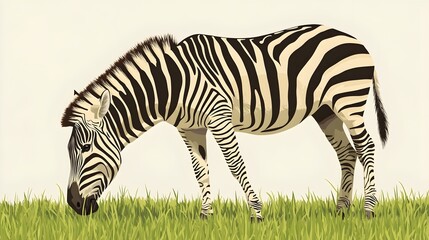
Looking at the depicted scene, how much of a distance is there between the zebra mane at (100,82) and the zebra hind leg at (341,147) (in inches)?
74.6

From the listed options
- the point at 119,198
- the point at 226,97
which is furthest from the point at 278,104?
the point at 119,198

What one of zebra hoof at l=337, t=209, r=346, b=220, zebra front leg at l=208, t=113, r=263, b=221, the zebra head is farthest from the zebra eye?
zebra hoof at l=337, t=209, r=346, b=220

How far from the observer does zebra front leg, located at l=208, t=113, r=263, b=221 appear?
9.71m

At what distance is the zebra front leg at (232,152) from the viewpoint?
9.71 metres

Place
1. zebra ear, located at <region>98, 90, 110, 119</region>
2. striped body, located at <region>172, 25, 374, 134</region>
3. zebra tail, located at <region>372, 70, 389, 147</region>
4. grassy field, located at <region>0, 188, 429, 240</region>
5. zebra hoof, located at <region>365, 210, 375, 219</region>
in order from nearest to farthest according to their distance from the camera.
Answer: grassy field, located at <region>0, 188, 429, 240</region> → zebra ear, located at <region>98, 90, 110, 119</region> → striped body, located at <region>172, 25, 374, 134</region> → zebra hoof, located at <region>365, 210, 375, 219</region> → zebra tail, located at <region>372, 70, 389, 147</region>

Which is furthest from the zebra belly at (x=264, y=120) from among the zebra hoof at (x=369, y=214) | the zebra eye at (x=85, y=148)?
the zebra eye at (x=85, y=148)

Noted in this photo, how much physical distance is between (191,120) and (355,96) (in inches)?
70.8

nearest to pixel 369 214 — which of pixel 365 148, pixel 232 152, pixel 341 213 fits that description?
pixel 341 213

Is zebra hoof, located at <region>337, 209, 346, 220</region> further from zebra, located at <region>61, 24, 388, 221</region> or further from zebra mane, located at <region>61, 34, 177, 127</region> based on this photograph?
zebra mane, located at <region>61, 34, 177, 127</region>

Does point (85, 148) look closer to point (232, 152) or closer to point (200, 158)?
point (200, 158)

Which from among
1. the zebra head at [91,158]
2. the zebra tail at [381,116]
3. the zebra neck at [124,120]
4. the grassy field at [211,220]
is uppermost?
the zebra tail at [381,116]

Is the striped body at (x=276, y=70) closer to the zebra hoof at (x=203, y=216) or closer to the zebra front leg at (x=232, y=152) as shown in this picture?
the zebra front leg at (x=232, y=152)

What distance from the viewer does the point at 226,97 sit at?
32.3 ft

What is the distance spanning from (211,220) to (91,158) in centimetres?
135
